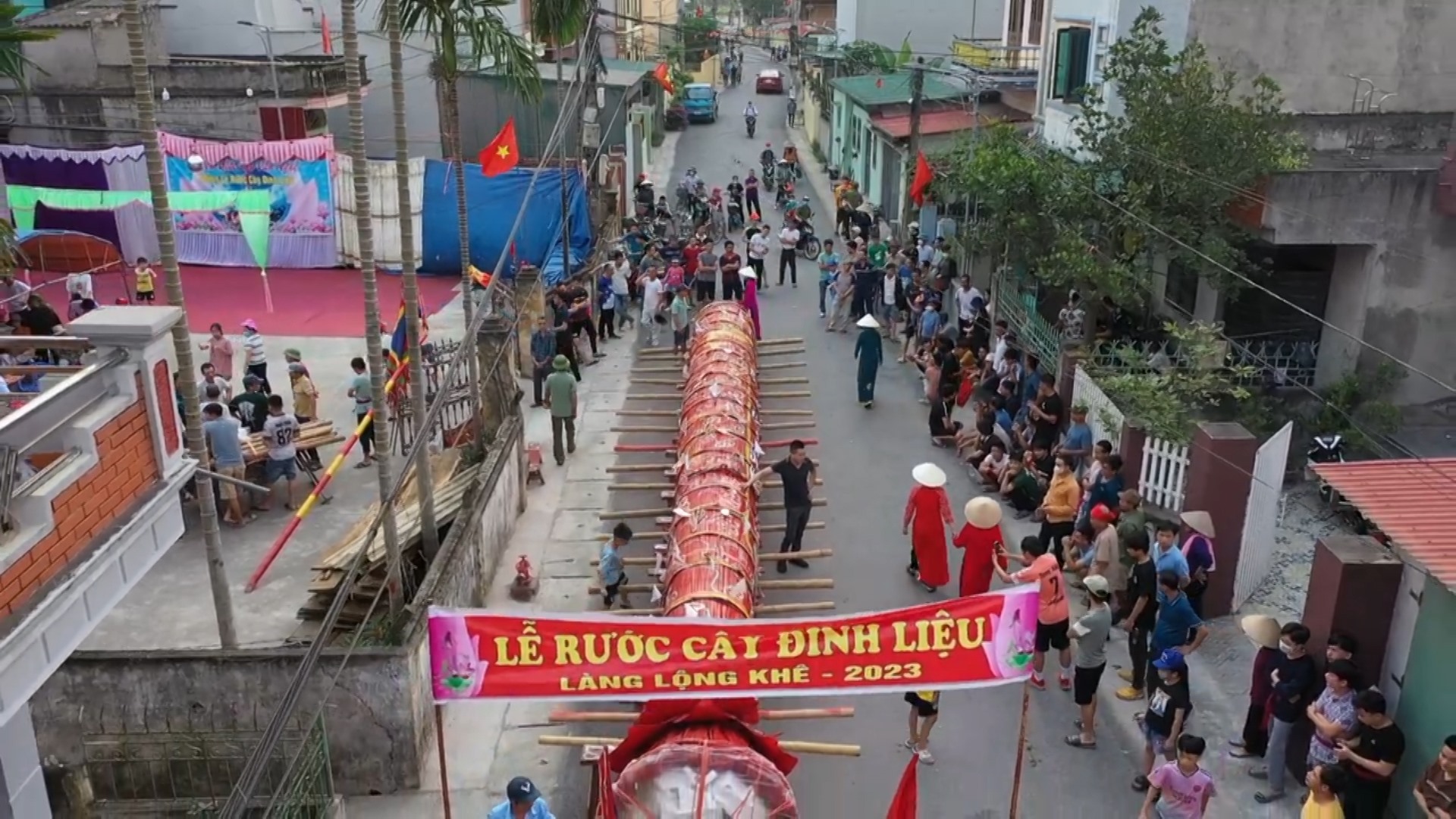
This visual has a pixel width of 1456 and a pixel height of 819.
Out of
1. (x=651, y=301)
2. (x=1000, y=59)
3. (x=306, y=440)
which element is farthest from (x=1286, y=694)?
(x=1000, y=59)

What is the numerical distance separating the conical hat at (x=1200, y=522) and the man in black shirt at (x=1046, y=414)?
284 centimetres

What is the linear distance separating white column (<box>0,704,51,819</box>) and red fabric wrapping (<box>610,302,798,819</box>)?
3224 millimetres

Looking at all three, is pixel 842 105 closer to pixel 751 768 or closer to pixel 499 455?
pixel 499 455

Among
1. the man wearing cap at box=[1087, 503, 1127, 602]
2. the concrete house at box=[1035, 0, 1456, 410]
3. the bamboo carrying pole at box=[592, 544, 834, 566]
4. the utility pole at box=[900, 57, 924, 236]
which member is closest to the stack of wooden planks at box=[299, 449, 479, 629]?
the bamboo carrying pole at box=[592, 544, 834, 566]

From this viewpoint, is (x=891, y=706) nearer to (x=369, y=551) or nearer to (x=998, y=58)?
(x=369, y=551)

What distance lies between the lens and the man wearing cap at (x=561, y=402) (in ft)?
44.8

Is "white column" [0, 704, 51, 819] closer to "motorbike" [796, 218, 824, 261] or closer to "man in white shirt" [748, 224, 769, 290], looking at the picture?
"man in white shirt" [748, 224, 769, 290]

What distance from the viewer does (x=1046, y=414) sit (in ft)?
41.3

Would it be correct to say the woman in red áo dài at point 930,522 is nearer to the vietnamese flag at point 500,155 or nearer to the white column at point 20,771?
the white column at point 20,771

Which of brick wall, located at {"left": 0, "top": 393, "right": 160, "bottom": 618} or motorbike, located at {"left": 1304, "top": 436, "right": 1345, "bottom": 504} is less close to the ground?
brick wall, located at {"left": 0, "top": 393, "right": 160, "bottom": 618}

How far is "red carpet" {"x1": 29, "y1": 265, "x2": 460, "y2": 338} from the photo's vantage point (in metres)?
19.5

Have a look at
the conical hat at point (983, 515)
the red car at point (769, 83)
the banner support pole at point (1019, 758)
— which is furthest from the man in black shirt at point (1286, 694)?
the red car at point (769, 83)

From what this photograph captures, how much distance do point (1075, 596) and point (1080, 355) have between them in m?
3.66

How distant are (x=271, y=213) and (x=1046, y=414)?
16559 millimetres
